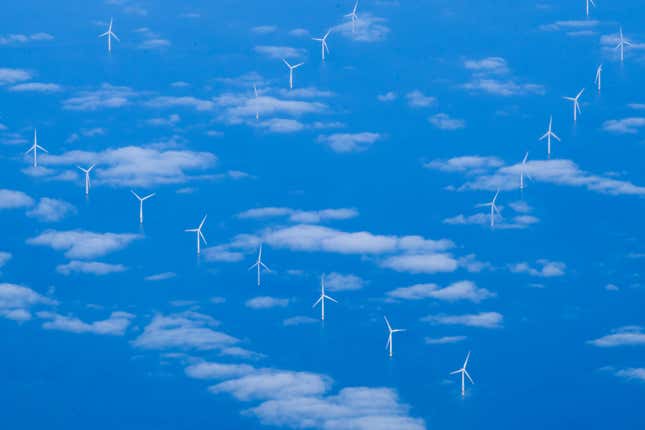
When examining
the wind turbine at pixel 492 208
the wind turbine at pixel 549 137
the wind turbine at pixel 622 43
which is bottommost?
the wind turbine at pixel 492 208

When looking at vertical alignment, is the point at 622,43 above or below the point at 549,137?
above

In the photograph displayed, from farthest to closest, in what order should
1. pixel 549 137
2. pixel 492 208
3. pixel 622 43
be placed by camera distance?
pixel 622 43, pixel 549 137, pixel 492 208

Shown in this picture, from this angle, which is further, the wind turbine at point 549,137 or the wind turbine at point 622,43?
the wind turbine at point 622,43

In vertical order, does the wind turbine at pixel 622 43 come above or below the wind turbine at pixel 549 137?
above

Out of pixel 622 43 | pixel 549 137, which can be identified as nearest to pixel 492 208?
pixel 549 137

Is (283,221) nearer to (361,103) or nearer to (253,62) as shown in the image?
(361,103)

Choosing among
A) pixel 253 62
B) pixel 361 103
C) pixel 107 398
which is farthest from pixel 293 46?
pixel 107 398

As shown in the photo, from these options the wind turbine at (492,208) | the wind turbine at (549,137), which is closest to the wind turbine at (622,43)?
the wind turbine at (549,137)

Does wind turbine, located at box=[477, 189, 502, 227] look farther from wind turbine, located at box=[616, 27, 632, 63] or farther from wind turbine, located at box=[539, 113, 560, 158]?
wind turbine, located at box=[616, 27, 632, 63]

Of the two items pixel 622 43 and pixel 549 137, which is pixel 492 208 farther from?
pixel 622 43

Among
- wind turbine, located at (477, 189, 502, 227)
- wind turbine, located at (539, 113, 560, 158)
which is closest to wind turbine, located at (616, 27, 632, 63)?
wind turbine, located at (539, 113, 560, 158)

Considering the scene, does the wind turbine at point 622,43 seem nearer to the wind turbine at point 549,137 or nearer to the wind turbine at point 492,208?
the wind turbine at point 549,137
